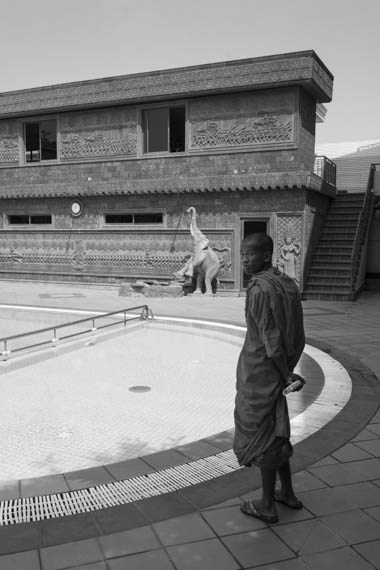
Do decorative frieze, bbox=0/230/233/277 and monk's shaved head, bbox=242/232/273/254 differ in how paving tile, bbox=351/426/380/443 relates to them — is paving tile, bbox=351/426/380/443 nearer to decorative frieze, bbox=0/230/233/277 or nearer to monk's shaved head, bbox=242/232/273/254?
monk's shaved head, bbox=242/232/273/254

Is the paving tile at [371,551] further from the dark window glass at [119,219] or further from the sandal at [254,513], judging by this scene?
the dark window glass at [119,219]

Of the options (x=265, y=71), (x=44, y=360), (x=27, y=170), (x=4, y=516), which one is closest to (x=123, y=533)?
(x=4, y=516)

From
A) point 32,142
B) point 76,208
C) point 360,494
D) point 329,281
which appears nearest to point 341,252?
point 329,281

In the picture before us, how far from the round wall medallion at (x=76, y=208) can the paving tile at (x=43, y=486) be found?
49.1ft

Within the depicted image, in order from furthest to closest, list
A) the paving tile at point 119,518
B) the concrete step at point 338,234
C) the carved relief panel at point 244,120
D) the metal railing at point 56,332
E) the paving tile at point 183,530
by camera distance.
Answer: the concrete step at point 338,234 → the carved relief panel at point 244,120 → the metal railing at point 56,332 → the paving tile at point 119,518 → the paving tile at point 183,530

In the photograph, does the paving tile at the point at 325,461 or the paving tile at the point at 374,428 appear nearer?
the paving tile at the point at 325,461

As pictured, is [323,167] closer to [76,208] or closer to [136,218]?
[136,218]

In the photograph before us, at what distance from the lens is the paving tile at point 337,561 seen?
251 centimetres

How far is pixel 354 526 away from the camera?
9.43ft

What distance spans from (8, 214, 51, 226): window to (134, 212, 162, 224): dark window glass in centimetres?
378

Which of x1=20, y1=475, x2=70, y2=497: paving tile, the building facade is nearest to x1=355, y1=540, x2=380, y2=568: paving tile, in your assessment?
x1=20, y1=475, x2=70, y2=497: paving tile

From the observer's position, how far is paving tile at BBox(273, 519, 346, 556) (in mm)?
2680

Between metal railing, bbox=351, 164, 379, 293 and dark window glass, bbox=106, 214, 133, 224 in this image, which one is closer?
metal railing, bbox=351, 164, 379, 293

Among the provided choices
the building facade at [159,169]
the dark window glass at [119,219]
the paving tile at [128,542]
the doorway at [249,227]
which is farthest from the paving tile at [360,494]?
the dark window glass at [119,219]
